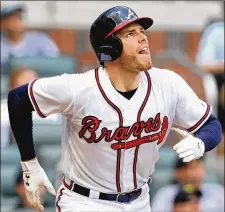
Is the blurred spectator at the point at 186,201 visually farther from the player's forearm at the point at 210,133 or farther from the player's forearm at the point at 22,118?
the player's forearm at the point at 22,118

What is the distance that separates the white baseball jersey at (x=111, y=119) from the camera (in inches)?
138

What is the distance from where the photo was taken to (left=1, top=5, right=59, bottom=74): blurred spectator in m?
6.57

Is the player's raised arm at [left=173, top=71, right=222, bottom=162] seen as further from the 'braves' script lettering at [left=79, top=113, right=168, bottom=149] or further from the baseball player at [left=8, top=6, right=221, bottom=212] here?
the 'braves' script lettering at [left=79, top=113, right=168, bottom=149]

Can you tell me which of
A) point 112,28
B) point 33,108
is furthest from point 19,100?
point 112,28

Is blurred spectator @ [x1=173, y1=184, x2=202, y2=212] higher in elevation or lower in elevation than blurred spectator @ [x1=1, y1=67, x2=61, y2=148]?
lower

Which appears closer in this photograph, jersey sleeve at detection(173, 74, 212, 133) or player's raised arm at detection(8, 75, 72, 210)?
player's raised arm at detection(8, 75, 72, 210)

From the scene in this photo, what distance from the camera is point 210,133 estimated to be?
3.65 metres

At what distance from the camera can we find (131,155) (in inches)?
142

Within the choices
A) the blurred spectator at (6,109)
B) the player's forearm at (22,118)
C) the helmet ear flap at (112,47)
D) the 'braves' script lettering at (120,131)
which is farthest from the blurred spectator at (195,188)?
the helmet ear flap at (112,47)

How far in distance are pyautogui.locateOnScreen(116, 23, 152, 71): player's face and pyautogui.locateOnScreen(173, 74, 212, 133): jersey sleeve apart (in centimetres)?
25

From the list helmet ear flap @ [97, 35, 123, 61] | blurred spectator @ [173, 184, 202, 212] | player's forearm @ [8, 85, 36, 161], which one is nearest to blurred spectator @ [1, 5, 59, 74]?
blurred spectator @ [173, 184, 202, 212]

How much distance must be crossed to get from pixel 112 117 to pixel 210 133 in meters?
0.50

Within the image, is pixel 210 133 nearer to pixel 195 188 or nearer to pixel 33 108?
pixel 33 108

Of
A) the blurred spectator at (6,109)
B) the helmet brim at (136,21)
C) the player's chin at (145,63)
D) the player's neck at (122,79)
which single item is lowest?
the blurred spectator at (6,109)
